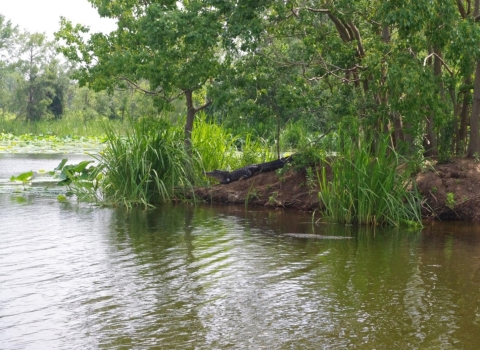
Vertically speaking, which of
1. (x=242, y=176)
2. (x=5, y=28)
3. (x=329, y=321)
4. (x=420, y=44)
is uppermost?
(x=5, y=28)

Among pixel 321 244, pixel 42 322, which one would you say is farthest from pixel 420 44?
pixel 42 322

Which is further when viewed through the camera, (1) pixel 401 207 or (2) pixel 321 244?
(1) pixel 401 207

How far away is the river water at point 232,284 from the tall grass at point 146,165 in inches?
49.3

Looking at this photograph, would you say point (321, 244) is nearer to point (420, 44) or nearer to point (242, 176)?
Answer: point (420, 44)

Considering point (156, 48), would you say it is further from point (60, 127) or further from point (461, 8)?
point (60, 127)

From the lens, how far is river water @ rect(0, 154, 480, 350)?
5676 millimetres

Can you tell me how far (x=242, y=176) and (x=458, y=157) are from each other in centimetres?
367

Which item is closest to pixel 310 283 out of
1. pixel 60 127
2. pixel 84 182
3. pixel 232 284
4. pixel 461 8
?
pixel 232 284

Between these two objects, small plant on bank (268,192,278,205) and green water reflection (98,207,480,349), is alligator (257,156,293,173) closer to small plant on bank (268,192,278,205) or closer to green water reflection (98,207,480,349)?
small plant on bank (268,192,278,205)

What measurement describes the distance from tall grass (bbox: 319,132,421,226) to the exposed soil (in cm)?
44

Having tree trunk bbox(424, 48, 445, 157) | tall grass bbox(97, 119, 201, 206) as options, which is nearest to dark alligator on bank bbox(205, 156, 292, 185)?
tall grass bbox(97, 119, 201, 206)

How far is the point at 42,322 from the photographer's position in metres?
5.91

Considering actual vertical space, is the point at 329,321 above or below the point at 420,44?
below

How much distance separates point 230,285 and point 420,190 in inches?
204
